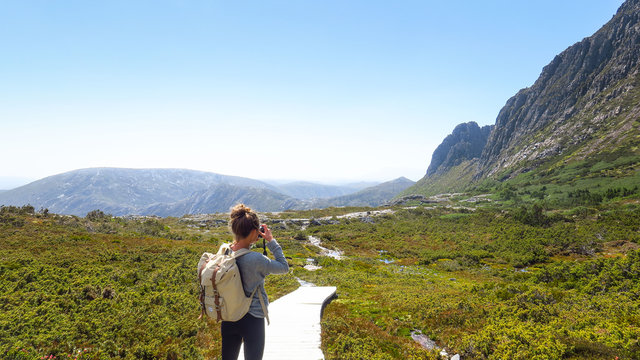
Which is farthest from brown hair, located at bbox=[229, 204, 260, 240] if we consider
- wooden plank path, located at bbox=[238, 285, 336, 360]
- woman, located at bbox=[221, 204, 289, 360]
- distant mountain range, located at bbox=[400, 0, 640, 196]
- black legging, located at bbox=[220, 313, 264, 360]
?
distant mountain range, located at bbox=[400, 0, 640, 196]

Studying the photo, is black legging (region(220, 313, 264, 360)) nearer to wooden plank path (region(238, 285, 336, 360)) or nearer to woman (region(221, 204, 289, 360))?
woman (region(221, 204, 289, 360))

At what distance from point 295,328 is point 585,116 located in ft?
610

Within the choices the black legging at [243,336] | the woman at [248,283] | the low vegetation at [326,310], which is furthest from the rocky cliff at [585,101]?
the black legging at [243,336]

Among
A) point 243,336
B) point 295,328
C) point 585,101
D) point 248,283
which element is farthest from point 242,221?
point 585,101

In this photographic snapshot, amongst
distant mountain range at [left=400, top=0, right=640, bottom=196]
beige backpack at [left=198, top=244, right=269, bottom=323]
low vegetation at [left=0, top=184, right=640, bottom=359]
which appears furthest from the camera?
distant mountain range at [left=400, top=0, right=640, bottom=196]

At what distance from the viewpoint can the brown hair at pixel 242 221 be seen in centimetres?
423

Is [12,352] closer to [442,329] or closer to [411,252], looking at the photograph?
[442,329]

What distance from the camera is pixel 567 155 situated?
11931cm

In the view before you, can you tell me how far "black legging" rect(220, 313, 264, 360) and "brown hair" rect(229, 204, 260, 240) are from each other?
1.41 m

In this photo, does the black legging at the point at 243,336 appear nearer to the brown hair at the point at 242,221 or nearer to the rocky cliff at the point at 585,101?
the brown hair at the point at 242,221

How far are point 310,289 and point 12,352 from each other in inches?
489

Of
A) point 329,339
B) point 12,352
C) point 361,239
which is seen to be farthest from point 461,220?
point 12,352

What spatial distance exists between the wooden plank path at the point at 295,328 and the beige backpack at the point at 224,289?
472cm

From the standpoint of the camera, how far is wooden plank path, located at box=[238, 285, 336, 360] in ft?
27.7
